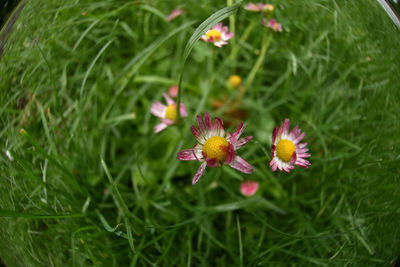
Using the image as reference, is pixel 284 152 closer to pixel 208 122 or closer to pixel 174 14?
pixel 208 122

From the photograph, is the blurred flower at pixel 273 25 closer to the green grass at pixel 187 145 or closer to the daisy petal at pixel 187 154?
the green grass at pixel 187 145

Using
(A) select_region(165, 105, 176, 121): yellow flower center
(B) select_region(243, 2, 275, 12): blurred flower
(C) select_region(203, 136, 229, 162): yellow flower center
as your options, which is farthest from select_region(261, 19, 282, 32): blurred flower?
(C) select_region(203, 136, 229, 162): yellow flower center

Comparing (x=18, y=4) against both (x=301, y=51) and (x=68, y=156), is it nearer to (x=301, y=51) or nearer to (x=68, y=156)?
(x=68, y=156)

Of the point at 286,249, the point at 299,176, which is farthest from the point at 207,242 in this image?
the point at 299,176

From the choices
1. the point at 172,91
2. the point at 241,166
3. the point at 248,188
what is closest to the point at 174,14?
the point at 172,91

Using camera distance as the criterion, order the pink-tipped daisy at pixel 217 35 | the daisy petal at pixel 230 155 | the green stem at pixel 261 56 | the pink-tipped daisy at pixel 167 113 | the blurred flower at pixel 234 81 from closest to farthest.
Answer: the daisy petal at pixel 230 155
the pink-tipped daisy at pixel 217 35
the pink-tipped daisy at pixel 167 113
the green stem at pixel 261 56
the blurred flower at pixel 234 81

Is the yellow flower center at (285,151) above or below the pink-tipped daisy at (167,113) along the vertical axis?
above

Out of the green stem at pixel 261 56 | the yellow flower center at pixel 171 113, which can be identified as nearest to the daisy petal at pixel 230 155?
the yellow flower center at pixel 171 113
